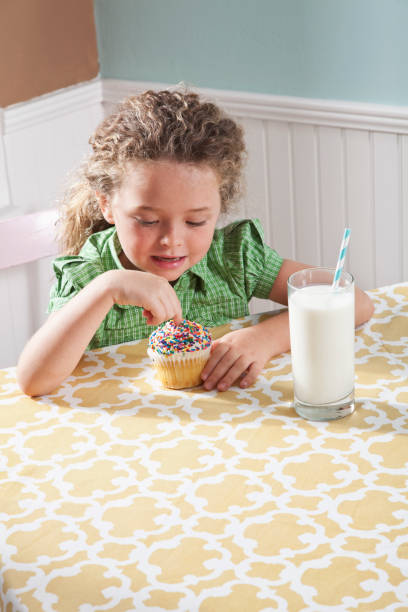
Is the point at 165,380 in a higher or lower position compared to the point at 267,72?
lower

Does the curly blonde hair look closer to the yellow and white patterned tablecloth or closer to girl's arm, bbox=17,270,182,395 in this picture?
girl's arm, bbox=17,270,182,395

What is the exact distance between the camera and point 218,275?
1.48 meters

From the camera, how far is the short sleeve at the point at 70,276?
1.34 m

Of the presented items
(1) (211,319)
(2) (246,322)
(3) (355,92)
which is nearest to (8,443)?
(2) (246,322)

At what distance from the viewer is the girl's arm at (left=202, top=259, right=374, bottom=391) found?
1.07 m

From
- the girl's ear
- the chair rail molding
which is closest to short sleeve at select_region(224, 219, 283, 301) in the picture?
the girl's ear

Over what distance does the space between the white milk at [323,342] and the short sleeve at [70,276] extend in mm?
510

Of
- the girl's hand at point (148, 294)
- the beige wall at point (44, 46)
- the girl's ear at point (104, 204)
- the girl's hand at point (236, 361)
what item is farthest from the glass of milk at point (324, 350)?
the beige wall at point (44, 46)

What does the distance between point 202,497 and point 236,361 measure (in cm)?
31

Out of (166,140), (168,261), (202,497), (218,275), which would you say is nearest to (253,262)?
(218,275)

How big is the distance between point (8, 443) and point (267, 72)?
5.03ft

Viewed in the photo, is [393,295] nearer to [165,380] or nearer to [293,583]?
[165,380]

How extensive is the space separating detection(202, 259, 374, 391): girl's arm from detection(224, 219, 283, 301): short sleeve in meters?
0.20

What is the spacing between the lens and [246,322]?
4.17 ft
